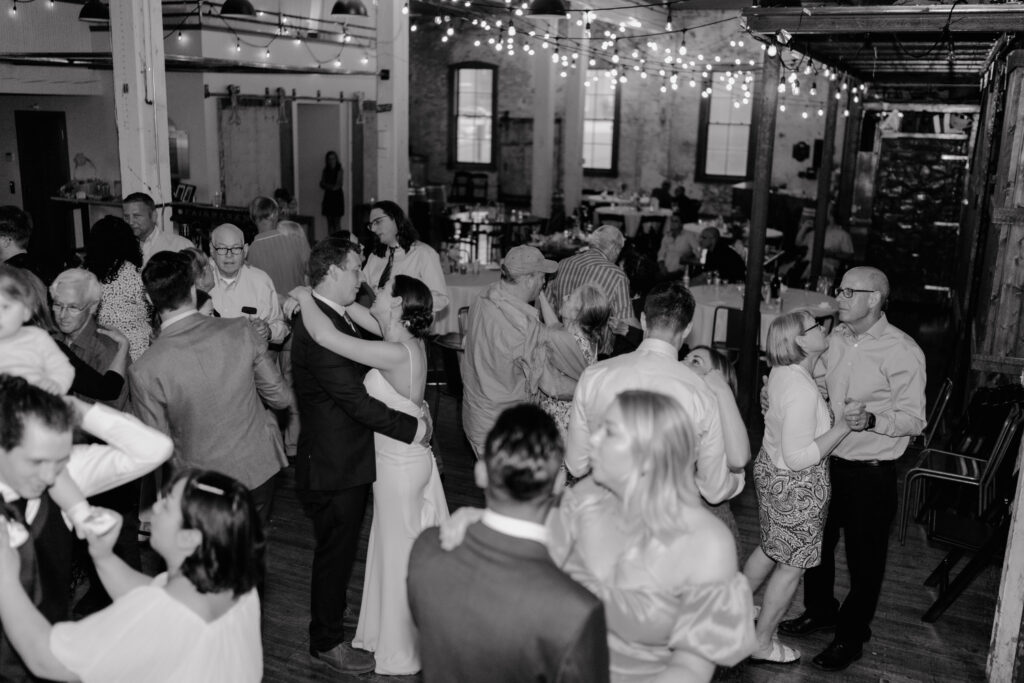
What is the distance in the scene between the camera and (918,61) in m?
9.70

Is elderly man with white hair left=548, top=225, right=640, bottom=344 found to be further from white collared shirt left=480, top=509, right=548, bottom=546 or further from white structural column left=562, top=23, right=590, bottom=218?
white structural column left=562, top=23, right=590, bottom=218

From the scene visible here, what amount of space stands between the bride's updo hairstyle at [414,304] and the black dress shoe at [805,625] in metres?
2.01

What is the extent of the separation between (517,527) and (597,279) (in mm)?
3965

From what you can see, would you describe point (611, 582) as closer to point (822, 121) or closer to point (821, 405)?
point (821, 405)

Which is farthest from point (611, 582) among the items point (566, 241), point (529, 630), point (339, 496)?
point (566, 241)

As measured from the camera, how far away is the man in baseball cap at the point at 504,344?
4.32 meters

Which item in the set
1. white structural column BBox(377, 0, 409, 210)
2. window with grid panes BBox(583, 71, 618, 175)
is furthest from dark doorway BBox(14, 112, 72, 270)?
window with grid panes BBox(583, 71, 618, 175)

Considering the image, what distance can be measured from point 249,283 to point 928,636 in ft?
11.9

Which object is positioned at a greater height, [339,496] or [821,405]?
[821,405]

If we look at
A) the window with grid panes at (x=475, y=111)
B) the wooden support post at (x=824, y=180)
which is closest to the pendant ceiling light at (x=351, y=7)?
the wooden support post at (x=824, y=180)

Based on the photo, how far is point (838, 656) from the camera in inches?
147

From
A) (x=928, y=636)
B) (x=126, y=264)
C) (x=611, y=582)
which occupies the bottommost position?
(x=928, y=636)

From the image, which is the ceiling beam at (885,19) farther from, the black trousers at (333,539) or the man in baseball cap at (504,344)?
the black trousers at (333,539)

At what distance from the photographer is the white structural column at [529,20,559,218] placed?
1489 cm
